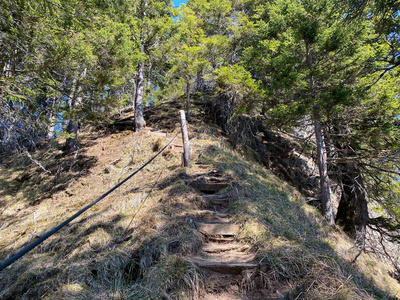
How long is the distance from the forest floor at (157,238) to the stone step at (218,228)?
105 mm

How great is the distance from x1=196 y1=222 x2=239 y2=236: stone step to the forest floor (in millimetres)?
105

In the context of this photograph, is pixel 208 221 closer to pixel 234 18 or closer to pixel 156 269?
pixel 156 269

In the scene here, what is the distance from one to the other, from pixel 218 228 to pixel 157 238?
1.09 m

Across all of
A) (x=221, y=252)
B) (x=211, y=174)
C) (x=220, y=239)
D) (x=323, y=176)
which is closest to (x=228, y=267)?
(x=221, y=252)

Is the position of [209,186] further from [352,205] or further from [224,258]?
[352,205]

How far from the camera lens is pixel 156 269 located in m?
2.79

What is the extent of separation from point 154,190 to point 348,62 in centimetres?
648

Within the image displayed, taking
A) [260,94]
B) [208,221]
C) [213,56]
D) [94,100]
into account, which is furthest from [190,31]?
[208,221]

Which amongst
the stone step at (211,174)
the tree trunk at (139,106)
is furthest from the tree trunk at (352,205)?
the tree trunk at (139,106)

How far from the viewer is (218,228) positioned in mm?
3891

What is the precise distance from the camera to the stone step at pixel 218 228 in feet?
12.4

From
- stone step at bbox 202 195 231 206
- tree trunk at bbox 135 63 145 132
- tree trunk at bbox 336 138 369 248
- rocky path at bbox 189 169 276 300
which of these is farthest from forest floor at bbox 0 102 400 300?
tree trunk at bbox 336 138 369 248

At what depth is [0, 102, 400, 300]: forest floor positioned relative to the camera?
2.60m

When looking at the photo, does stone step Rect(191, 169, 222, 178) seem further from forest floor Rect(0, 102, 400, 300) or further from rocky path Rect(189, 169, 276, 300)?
rocky path Rect(189, 169, 276, 300)
